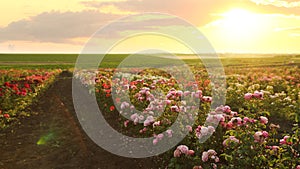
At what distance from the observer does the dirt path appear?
20.7ft

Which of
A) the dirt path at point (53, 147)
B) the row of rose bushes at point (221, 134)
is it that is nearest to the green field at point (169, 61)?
the dirt path at point (53, 147)

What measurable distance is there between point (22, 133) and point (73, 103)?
3700 millimetres

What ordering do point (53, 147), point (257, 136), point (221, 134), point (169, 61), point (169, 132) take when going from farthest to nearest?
point (169, 61) → point (53, 147) → point (169, 132) → point (221, 134) → point (257, 136)

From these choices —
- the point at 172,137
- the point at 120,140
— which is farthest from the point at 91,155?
the point at 172,137

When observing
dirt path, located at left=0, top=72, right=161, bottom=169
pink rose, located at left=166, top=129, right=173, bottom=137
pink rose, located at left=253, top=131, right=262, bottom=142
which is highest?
pink rose, located at left=253, top=131, right=262, bottom=142

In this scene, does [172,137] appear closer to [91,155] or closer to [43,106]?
[91,155]

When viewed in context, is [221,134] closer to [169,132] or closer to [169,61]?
[169,132]

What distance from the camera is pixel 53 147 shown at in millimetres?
7254

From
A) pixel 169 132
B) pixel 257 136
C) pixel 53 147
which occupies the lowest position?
pixel 53 147

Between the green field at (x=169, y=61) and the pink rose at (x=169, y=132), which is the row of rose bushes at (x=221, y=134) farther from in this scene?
the green field at (x=169, y=61)

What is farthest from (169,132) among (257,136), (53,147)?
(53,147)

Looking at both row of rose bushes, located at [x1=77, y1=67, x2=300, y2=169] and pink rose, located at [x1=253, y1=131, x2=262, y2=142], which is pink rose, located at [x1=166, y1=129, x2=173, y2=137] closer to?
row of rose bushes, located at [x1=77, y1=67, x2=300, y2=169]

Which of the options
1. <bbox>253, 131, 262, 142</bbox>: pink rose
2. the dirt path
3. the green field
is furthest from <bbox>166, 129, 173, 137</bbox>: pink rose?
the green field

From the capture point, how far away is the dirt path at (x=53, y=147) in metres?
6.31
